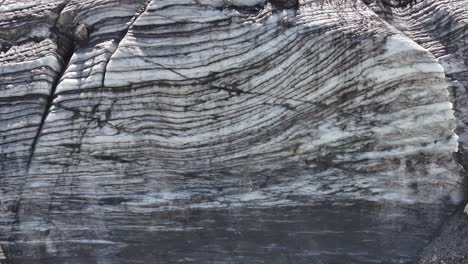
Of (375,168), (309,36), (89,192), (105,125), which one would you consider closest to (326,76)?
(309,36)

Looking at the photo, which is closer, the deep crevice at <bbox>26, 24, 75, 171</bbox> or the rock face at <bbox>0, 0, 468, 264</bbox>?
the rock face at <bbox>0, 0, 468, 264</bbox>

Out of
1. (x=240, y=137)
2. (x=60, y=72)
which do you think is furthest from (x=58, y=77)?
(x=240, y=137)

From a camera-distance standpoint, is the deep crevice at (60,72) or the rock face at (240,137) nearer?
the rock face at (240,137)

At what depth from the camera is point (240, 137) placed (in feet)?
22.2

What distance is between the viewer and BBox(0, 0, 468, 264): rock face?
6586mm

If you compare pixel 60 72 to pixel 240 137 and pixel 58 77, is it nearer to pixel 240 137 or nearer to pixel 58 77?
pixel 58 77

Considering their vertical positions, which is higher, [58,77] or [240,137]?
[58,77]

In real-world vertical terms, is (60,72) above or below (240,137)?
above

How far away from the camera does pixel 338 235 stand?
6812mm

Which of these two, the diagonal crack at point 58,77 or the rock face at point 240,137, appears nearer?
the rock face at point 240,137

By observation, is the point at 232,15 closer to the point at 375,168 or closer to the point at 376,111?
the point at 376,111

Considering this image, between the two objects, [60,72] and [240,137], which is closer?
[240,137]

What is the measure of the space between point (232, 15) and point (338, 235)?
10.4ft

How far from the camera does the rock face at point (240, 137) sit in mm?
6586
